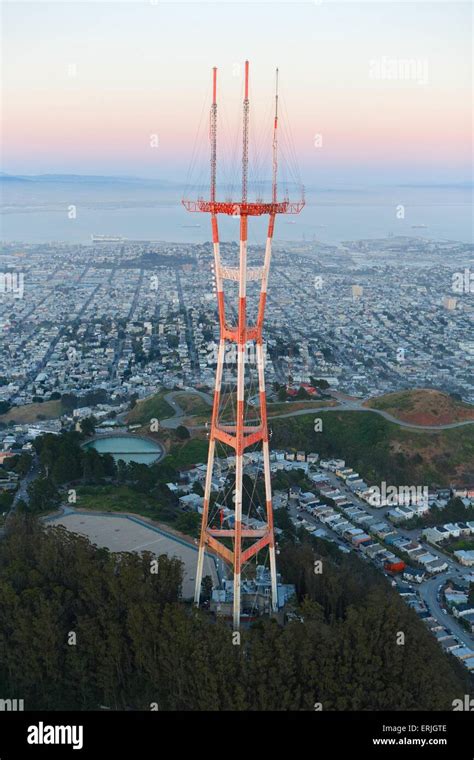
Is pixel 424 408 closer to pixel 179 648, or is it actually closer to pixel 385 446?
pixel 385 446

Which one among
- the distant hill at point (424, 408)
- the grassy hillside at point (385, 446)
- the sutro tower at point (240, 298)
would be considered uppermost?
the sutro tower at point (240, 298)

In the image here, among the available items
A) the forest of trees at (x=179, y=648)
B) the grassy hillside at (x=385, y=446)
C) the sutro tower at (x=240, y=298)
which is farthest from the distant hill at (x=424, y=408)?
the sutro tower at (x=240, y=298)

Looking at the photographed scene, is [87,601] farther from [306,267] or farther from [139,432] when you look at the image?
[306,267]

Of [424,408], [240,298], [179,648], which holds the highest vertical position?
[240,298]

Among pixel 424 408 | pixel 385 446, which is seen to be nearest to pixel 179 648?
pixel 385 446

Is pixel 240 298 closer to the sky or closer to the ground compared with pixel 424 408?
closer to the sky

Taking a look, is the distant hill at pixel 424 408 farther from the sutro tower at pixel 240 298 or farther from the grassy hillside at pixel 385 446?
the sutro tower at pixel 240 298
